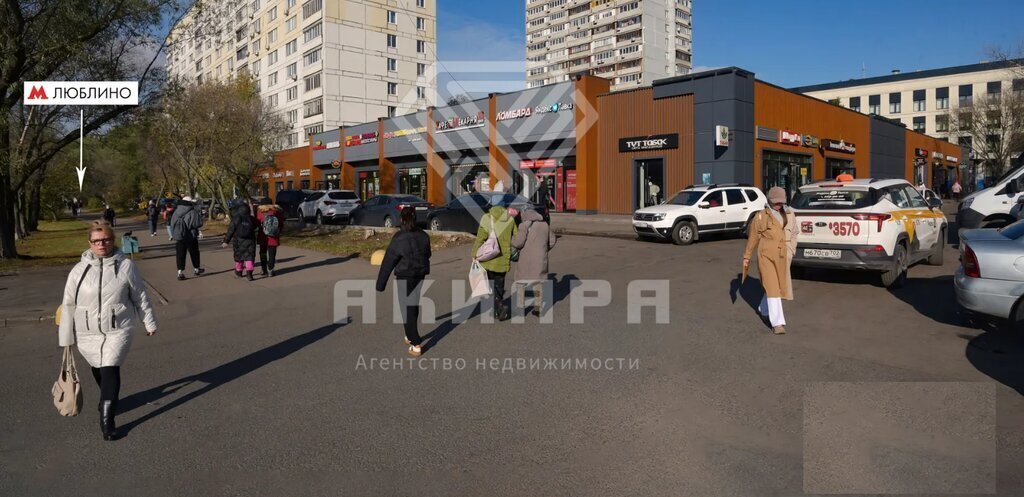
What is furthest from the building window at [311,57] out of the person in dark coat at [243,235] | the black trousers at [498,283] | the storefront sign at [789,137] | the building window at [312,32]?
the black trousers at [498,283]

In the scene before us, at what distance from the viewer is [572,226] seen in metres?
24.1

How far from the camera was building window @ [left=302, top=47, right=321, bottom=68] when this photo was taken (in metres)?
59.8

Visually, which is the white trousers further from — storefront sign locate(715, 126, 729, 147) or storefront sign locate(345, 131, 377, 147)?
storefront sign locate(345, 131, 377, 147)

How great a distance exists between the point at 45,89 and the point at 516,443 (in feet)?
55.6

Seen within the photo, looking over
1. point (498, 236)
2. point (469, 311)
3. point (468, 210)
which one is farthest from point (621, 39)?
point (498, 236)

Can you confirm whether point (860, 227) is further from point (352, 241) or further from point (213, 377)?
point (352, 241)

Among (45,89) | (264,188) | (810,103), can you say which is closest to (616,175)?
(810,103)

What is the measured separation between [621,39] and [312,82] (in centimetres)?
4898

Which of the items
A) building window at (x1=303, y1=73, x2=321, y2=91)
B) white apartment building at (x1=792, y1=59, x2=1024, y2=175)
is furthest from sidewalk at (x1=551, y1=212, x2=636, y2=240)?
white apartment building at (x1=792, y1=59, x2=1024, y2=175)

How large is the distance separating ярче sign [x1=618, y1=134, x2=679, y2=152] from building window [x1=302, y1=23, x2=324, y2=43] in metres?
39.2

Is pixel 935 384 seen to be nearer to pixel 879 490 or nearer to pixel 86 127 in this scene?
pixel 879 490

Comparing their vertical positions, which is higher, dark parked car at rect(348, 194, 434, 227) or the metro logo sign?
the metro logo sign

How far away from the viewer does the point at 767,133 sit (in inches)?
1145

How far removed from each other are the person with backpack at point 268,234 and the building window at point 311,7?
1996 inches
